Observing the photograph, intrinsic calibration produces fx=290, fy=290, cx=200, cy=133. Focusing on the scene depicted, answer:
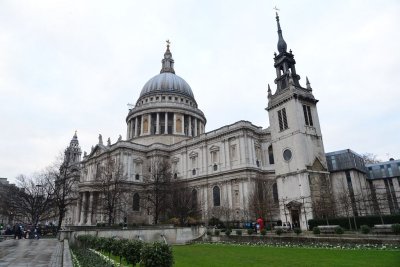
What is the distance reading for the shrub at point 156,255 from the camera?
8820 mm

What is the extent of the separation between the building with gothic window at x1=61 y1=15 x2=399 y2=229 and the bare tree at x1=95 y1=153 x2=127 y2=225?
158cm

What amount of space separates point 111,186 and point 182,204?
14132 millimetres

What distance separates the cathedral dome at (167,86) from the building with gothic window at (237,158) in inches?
17.7

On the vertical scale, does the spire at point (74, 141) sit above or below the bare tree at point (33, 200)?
above

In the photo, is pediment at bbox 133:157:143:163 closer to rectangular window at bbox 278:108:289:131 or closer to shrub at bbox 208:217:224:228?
shrub at bbox 208:217:224:228

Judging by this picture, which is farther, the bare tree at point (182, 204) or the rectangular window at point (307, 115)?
the bare tree at point (182, 204)

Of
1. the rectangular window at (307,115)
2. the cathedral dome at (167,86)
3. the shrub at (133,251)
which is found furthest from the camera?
the cathedral dome at (167,86)

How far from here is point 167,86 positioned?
254 ft

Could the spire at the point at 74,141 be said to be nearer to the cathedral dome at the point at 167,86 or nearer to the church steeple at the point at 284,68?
the cathedral dome at the point at 167,86

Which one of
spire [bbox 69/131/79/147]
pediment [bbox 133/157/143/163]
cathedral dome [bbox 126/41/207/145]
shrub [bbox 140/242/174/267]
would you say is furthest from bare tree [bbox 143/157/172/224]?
spire [bbox 69/131/79/147]

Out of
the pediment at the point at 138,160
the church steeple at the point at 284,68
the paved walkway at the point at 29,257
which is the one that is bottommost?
the paved walkway at the point at 29,257

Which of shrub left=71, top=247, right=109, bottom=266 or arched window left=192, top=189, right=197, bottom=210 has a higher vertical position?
arched window left=192, top=189, right=197, bottom=210

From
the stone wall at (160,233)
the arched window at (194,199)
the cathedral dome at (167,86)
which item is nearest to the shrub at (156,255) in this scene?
the stone wall at (160,233)

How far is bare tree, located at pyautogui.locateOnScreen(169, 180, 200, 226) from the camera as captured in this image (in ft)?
146
